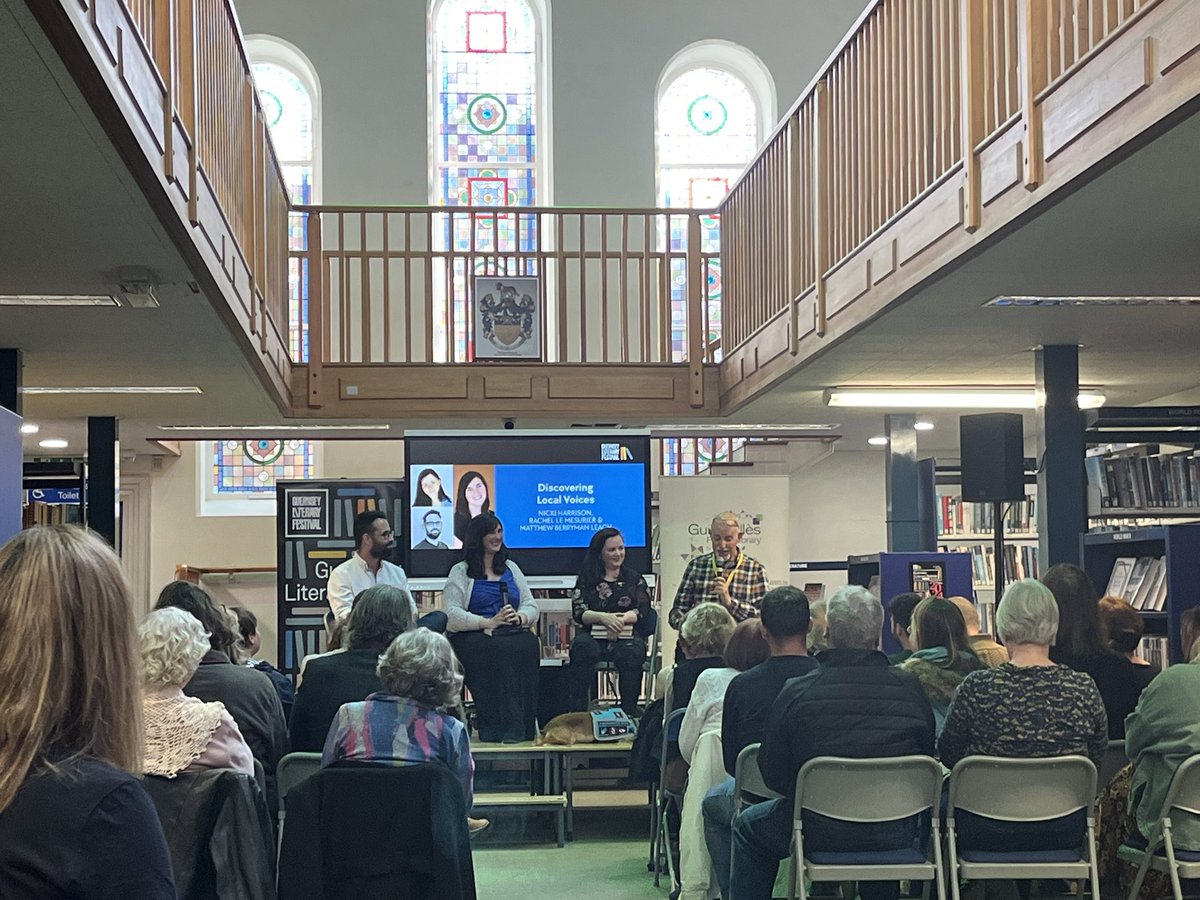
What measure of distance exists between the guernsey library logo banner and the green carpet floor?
2022 millimetres

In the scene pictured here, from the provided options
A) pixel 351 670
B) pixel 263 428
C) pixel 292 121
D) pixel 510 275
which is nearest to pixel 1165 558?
pixel 351 670

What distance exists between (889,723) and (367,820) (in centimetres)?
152

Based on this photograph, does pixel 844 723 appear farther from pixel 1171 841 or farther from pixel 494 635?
pixel 494 635

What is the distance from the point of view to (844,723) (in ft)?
13.8

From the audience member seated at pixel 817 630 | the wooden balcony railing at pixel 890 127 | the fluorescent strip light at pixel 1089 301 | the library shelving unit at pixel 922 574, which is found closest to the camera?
the wooden balcony railing at pixel 890 127

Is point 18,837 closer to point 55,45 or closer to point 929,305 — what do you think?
point 55,45

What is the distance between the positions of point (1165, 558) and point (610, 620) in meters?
2.81

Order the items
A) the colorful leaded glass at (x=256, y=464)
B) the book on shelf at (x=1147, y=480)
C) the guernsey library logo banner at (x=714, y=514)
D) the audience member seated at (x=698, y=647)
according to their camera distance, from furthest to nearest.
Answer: the colorful leaded glass at (x=256, y=464) → the guernsey library logo banner at (x=714, y=514) → the book on shelf at (x=1147, y=480) → the audience member seated at (x=698, y=647)

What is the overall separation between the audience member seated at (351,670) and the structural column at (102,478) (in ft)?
16.1

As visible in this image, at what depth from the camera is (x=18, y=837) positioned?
4.54 feet

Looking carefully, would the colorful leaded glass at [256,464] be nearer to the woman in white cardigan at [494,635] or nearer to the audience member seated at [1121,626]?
the woman in white cardigan at [494,635]

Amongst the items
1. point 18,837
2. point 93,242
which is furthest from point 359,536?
point 18,837

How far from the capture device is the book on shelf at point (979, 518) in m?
11.5

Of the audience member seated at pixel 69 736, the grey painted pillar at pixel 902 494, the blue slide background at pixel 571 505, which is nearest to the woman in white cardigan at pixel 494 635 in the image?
the blue slide background at pixel 571 505
